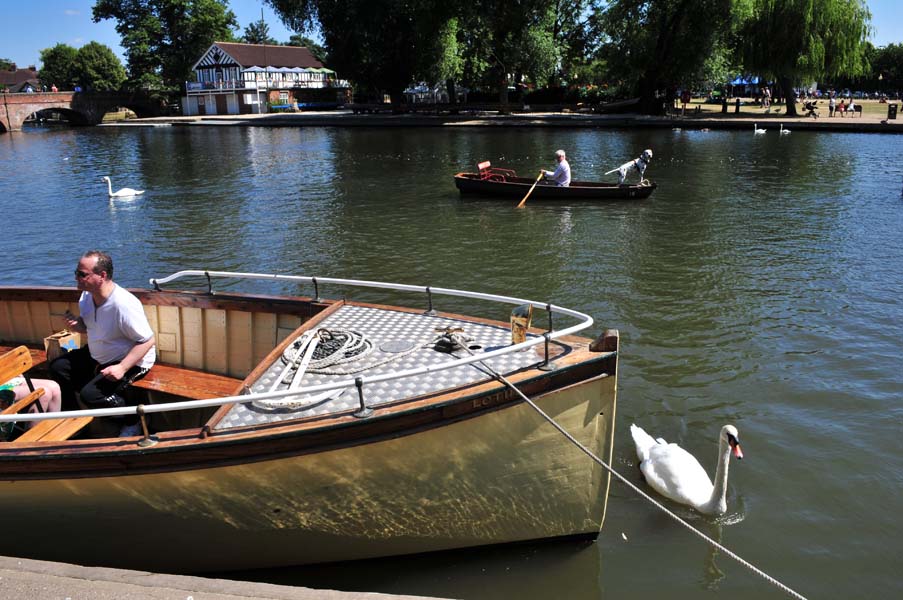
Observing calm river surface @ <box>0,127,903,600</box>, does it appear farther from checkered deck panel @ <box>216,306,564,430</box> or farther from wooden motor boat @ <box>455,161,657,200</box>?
checkered deck panel @ <box>216,306,564,430</box>

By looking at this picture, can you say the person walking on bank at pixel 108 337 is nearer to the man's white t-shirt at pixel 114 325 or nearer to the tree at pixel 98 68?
the man's white t-shirt at pixel 114 325

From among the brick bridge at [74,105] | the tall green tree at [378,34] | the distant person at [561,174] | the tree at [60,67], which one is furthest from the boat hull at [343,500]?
the tree at [60,67]

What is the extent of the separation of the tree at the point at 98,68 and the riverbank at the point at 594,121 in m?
45.4

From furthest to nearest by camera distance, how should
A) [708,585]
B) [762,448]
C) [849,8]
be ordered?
1. [849,8]
2. [762,448]
3. [708,585]

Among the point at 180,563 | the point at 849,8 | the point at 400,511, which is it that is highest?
the point at 849,8

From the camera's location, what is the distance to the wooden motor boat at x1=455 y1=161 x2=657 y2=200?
23203mm

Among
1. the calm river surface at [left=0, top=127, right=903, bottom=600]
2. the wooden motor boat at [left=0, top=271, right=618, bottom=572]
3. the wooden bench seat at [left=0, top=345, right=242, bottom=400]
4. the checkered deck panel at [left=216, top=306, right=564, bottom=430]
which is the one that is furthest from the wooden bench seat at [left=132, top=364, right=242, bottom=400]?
the calm river surface at [left=0, top=127, right=903, bottom=600]

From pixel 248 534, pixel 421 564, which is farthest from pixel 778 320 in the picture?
pixel 248 534

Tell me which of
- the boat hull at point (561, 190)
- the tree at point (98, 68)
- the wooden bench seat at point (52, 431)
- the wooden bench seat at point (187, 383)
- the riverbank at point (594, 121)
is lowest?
the wooden bench seat at point (187, 383)

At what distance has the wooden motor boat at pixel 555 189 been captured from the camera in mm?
23203

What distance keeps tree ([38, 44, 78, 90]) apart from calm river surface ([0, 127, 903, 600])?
83.3 m

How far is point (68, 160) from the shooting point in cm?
4150

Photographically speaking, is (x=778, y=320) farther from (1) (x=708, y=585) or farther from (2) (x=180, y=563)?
(2) (x=180, y=563)

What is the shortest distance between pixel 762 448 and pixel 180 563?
6354 mm
